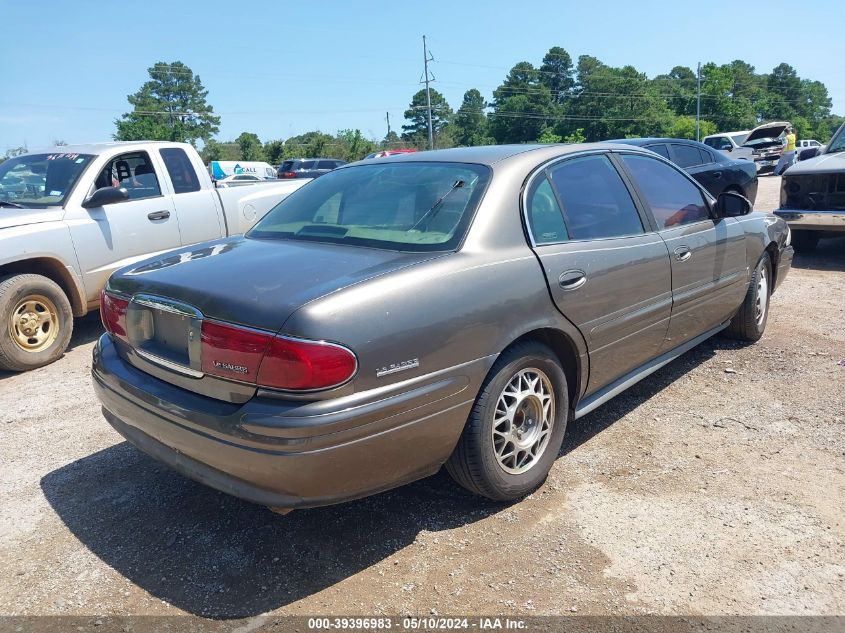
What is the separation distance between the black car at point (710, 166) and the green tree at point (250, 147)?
46628 mm

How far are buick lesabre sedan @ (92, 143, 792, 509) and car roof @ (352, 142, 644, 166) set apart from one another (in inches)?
0.8

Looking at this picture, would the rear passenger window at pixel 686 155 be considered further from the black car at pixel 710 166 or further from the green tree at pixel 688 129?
the green tree at pixel 688 129

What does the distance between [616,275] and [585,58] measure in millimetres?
112365

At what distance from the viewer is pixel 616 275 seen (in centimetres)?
343

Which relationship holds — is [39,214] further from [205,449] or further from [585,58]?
[585,58]

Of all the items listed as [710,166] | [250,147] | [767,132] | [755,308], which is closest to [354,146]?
[250,147]

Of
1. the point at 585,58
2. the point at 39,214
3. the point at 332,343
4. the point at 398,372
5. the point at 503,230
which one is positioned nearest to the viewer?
the point at 332,343

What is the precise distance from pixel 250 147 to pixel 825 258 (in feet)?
163

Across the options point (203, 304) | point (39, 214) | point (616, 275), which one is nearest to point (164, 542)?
point (203, 304)

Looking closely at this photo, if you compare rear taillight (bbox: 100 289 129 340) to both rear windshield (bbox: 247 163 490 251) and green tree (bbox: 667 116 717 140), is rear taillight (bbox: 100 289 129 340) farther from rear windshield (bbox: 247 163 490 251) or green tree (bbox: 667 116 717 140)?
green tree (bbox: 667 116 717 140)

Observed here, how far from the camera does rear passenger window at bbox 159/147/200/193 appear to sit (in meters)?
6.70

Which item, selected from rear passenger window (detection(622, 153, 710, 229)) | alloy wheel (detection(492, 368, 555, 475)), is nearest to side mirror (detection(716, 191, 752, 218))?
rear passenger window (detection(622, 153, 710, 229))

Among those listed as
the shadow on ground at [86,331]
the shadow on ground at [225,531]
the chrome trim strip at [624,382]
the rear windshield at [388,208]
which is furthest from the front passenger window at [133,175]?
the chrome trim strip at [624,382]

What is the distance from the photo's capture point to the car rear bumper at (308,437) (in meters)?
2.29
